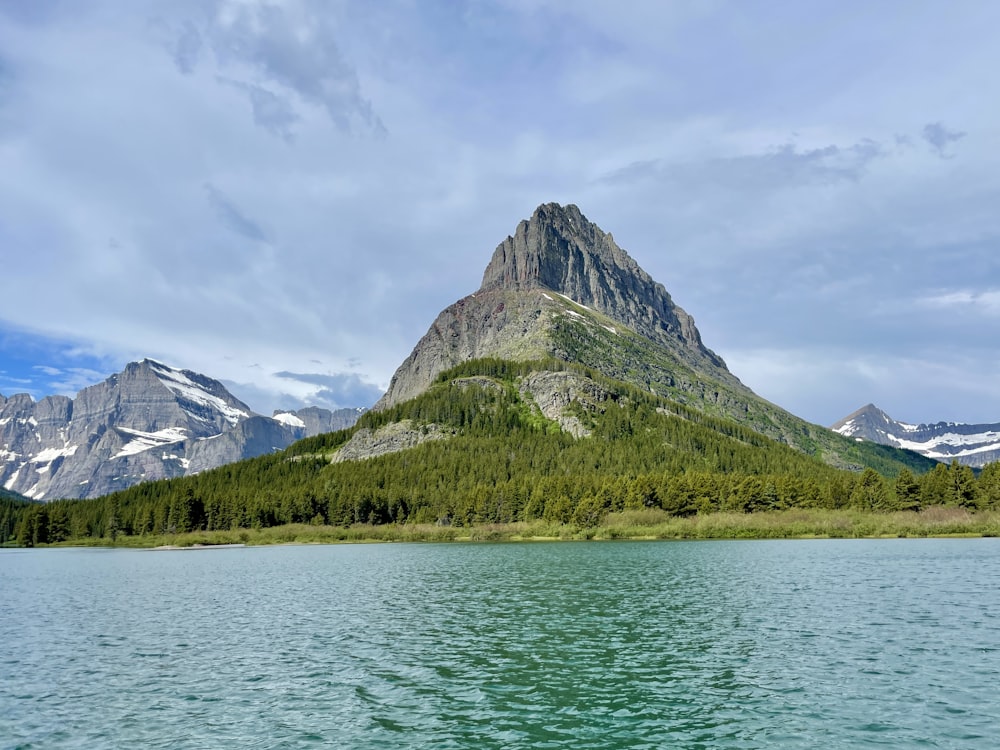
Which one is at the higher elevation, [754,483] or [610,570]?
[754,483]

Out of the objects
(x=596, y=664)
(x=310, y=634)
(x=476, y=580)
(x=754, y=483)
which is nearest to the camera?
(x=596, y=664)

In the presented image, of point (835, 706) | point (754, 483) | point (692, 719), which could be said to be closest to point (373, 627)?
point (692, 719)

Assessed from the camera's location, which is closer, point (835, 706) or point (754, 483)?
point (835, 706)

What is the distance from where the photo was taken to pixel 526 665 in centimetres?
3569

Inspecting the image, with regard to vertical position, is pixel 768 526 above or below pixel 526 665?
below

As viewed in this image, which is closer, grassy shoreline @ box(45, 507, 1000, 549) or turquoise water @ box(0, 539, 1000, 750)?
turquoise water @ box(0, 539, 1000, 750)

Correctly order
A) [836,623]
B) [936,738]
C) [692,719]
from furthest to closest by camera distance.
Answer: [836,623] < [692,719] < [936,738]

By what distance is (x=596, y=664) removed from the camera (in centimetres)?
3559

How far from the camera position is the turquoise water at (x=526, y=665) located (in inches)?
1016

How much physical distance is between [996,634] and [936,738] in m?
21.9

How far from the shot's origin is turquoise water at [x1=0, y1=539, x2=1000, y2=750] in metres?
25.8

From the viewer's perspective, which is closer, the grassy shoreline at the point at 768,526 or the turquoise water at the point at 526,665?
the turquoise water at the point at 526,665

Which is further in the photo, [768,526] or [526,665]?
[768,526]

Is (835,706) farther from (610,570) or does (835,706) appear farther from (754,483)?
(754,483)
